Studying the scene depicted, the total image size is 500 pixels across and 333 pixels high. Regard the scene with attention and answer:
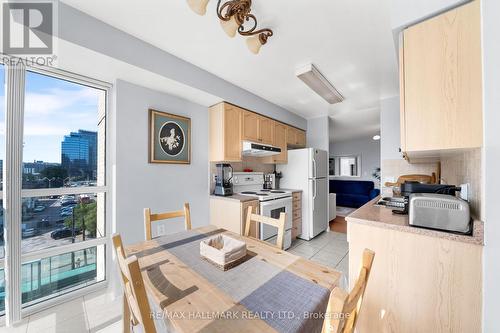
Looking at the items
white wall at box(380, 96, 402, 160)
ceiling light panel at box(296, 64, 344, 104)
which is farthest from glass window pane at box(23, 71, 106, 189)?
white wall at box(380, 96, 402, 160)

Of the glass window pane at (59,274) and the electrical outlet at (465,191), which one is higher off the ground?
the electrical outlet at (465,191)

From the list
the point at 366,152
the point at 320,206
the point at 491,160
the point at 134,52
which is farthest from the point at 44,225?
the point at 366,152

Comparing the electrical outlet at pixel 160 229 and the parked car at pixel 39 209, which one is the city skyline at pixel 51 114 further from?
the electrical outlet at pixel 160 229

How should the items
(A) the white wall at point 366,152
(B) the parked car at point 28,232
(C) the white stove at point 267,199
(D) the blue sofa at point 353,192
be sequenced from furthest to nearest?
(A) the white wall at point 366,152, (D) the blue sofa at point 353,192, (C) the white stove at point 267,199, (B) the parked car at point 28,232

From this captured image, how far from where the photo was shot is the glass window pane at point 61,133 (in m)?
1.68

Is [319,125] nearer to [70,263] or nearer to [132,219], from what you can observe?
[132,219]

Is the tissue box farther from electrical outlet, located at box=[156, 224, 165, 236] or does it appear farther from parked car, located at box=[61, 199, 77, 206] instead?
parked car, located at box=[61, 199, 77, 206]

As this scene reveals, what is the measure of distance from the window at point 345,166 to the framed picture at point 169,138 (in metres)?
6.25

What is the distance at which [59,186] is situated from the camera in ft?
5.92

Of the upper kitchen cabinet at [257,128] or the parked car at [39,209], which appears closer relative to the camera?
the parked car at [39,209]

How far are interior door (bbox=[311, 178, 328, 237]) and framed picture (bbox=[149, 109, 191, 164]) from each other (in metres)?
2.33

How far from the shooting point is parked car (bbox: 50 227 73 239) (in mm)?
1810

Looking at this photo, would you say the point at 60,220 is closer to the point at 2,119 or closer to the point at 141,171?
the point at 141,171

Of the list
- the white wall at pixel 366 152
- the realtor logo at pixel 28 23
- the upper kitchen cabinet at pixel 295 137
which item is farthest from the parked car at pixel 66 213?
the white wall at pixel 366 152
